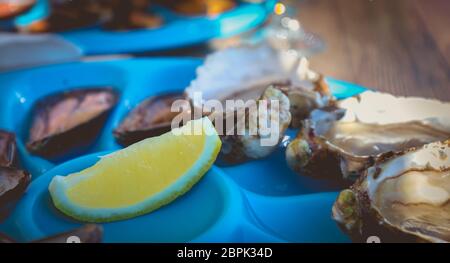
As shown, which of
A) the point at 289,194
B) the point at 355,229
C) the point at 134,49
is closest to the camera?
the point at 355,229

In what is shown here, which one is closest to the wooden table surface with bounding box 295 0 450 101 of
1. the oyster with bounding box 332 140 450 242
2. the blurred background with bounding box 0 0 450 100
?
the blurred background with bounding box 0 0 450 100

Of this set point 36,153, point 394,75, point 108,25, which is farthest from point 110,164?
point 108,25

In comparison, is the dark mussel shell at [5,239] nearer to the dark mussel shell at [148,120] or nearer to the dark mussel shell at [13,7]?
the dark mussel shell at [148,120]

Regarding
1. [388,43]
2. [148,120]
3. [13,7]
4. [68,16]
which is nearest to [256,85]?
[148,120]

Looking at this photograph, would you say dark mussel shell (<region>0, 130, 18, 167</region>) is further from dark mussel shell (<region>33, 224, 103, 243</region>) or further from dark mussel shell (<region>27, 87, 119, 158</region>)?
dark mussel shell (<region>33, 224, 103, 243</region>)

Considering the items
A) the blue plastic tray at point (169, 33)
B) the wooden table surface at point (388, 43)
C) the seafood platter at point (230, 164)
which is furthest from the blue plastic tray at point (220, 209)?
the blue plastic tray at point (169, 33)

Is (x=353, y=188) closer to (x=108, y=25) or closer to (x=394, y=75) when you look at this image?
(x=394, y=75)
